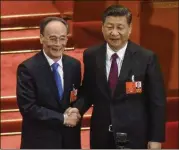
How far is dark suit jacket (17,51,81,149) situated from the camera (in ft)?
3.86

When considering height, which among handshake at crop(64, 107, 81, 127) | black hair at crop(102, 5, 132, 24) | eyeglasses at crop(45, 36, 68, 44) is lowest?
handshake at crop(64, 107, 81, 127)

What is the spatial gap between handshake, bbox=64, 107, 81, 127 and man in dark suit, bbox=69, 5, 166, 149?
0.18 ft

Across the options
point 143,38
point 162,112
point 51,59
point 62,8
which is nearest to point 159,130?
point 162,112

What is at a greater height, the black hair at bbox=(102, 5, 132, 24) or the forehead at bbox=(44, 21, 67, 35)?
the black hair at bbox=(102, 5, 132, 24)

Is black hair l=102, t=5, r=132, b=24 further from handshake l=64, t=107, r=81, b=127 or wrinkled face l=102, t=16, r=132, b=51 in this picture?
handshake l=64, t=107, r=81, b=127

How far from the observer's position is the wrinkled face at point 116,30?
1150 mm

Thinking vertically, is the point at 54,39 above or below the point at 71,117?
above

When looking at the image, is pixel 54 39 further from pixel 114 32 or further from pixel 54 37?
pixel 114 32

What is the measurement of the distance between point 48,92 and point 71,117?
0.08 meters

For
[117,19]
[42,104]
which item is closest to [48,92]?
[42,104]

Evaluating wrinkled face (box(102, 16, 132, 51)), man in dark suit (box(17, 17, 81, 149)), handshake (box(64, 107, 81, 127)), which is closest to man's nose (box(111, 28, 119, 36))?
wrinkled face (box(102, 16, 132, 51))

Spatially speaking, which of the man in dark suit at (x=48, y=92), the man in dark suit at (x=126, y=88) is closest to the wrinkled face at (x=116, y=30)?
the man in dark suit at (x=126, y=88)

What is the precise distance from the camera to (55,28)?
1155 millimetres

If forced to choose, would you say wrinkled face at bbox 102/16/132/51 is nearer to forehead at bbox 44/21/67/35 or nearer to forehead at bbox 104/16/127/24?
forehead at bbox 104/16/127/24
